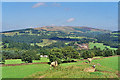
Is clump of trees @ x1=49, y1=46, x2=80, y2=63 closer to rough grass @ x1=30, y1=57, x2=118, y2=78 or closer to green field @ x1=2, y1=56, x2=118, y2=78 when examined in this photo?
green field @ x1=2, y1=56, x2=118, y2=78

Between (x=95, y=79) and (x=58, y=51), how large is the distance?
25.0m

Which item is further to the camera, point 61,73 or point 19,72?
point 19,72

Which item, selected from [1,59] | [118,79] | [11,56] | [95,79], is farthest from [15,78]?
[11,56]

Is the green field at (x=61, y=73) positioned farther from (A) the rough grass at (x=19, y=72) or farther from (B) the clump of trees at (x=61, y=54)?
(B) the clump of trees at (x=61, y=54)

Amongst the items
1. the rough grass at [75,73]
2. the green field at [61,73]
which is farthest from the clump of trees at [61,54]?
the rough grass at [75,73]

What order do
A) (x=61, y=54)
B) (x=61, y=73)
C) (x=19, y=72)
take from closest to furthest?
(x=61, y=73)
(x=19, y=72)
(x=61, y=54)

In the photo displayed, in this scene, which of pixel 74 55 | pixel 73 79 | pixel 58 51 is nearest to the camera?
pixel 73 79

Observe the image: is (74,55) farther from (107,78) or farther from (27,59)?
(107,78)

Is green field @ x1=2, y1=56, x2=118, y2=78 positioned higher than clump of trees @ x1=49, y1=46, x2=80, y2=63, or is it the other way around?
clump of trees @ x1=49, y1=46, x2=80, y2=63

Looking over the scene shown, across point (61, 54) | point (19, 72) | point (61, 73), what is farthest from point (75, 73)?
point (61, 54)

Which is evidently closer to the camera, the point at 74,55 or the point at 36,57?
the point at 74,55

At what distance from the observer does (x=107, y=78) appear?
22.2m

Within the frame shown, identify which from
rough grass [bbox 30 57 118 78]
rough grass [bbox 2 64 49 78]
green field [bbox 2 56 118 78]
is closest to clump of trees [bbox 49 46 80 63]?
rough grass [bbox 2 64 49 78]

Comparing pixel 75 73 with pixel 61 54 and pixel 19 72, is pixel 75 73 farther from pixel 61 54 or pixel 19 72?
pixel 61 54
